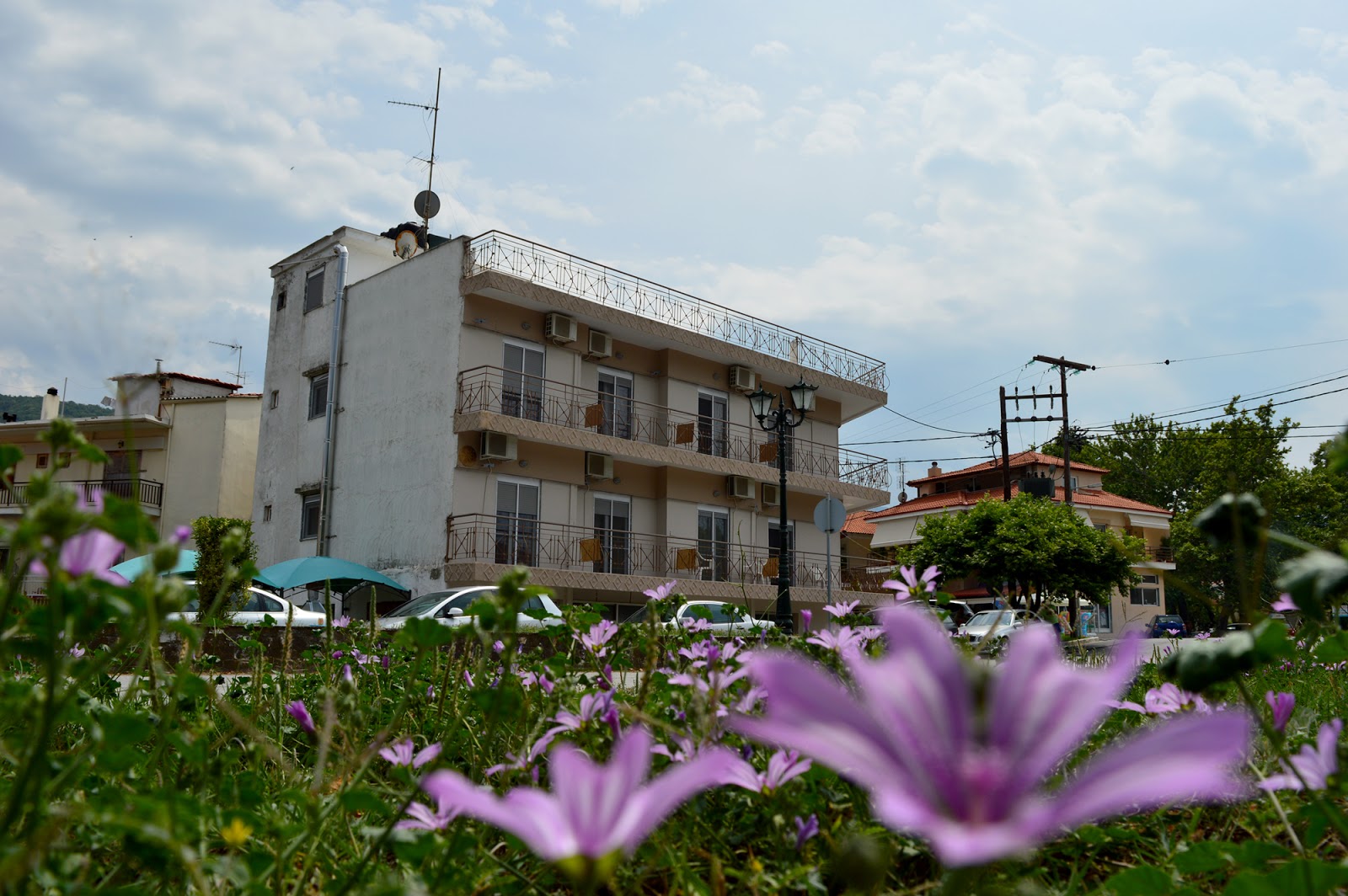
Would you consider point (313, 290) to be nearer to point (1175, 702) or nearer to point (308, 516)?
point (308, 516)

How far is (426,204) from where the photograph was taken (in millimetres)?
23125

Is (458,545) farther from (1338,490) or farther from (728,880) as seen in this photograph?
(1338,490)

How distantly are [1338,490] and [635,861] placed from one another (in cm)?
4236

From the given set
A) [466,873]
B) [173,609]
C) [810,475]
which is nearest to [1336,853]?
[466,873]

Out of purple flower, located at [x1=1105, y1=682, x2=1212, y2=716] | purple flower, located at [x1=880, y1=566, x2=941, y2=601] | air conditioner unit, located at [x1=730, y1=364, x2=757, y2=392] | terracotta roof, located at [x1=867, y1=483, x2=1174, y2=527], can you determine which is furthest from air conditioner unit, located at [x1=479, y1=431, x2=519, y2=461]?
terracotta roof, located at [x1=867, y1=483, x2=1174, y2=527]

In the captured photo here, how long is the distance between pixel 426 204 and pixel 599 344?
6.04m

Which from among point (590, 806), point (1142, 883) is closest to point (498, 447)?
point (1142, 883)

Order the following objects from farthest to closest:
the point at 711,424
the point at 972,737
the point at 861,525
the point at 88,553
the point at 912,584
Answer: the point at 861,525 < the point at 711,424 < the point at 912,584 < the point at 88,553 < the point at 972,737

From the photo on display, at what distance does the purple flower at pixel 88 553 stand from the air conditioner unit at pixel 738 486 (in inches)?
840

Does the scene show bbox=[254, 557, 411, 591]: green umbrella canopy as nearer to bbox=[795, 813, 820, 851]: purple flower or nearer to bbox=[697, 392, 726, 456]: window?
bbox=[697, 392, 726, 456]: window

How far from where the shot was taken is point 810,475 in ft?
76.3

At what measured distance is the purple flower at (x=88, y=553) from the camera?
851 mm

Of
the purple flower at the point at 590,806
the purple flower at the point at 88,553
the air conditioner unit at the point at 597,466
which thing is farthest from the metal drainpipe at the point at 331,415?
the purple flower at the point at 590,806

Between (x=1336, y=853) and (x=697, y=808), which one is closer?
(x=697, y=808)
